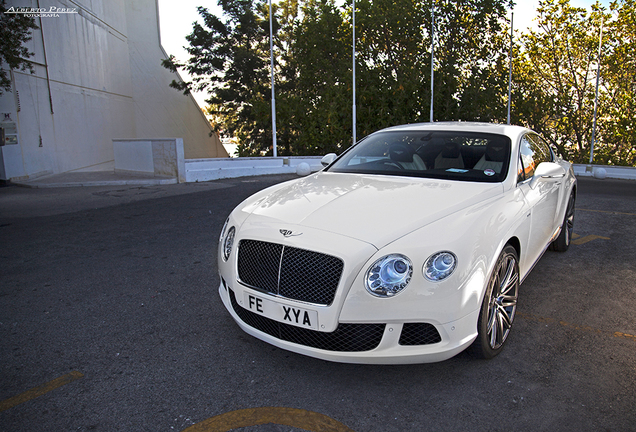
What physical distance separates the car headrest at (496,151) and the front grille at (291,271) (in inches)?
78.1

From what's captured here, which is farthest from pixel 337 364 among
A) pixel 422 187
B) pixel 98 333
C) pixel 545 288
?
pixel 545 288

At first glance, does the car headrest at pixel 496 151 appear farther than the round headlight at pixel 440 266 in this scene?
Yes

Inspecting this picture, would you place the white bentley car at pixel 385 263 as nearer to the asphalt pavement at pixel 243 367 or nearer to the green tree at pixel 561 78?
the asphalt pavement at pixel 243 367

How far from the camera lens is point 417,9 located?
37.8 m

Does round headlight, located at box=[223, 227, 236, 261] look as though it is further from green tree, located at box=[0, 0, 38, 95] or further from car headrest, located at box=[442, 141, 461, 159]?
green tree, located at box=[0, 0, 38, 95]

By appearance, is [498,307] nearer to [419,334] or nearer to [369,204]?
[419,334]

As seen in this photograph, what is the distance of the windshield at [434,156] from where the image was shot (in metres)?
3.79

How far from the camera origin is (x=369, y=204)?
10.2 ft

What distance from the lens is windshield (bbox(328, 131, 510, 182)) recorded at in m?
3.79

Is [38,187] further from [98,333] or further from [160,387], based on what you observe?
[160,387]

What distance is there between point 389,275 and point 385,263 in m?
0.07

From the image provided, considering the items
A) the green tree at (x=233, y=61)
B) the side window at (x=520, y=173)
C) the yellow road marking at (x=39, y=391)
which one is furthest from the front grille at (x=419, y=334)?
the green tree at (x=233, y=61)

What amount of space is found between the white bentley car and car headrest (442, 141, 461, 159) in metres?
0.31

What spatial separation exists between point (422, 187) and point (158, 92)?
109 ft
